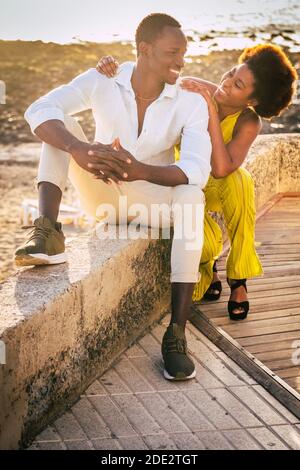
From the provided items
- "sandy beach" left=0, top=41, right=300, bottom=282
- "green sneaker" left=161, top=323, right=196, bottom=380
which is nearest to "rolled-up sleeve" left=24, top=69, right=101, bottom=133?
"green sneaker" left=161, top=323, right=196, bottom=380

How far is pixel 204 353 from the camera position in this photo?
3906mm

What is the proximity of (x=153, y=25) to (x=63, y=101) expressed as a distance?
60 cm

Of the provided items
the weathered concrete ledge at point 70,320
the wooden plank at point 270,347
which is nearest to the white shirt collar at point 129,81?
the weathered concrete ledge at point 70,320

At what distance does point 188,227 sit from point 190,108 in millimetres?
687

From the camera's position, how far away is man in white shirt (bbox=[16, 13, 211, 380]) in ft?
12.2

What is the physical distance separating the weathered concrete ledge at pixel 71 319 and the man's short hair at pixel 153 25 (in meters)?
1.04

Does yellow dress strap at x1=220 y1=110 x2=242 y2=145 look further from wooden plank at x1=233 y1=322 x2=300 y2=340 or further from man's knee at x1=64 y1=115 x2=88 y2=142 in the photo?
wooden plank at x1=233 y1=322 x2=300 y2=340

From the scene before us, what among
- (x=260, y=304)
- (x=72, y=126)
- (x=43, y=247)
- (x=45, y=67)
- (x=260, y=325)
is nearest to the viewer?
(x=43, y=247)

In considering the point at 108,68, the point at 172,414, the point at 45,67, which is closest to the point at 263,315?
the point at 172,414

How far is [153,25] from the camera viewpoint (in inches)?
161

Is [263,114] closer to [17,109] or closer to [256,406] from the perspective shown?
[256,406]

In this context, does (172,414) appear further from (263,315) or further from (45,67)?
(45,67)

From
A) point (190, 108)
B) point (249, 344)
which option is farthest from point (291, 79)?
point (249, 344)

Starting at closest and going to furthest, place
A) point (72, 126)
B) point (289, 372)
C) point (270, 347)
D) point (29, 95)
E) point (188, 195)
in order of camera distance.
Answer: point (289, 372) → point (188, 195) → point (270, 347) → point (72, 126) → point (29, 95)
